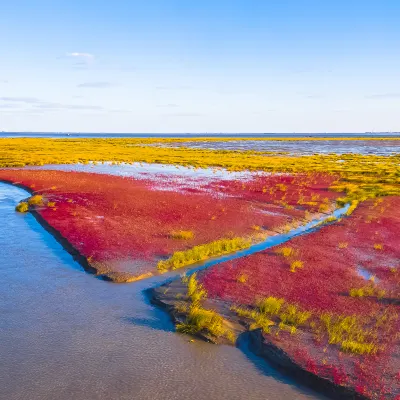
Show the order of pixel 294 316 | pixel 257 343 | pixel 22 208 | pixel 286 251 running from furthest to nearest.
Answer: pixel 22 208
pixel 286 251
pixel 294 316
pixel 257 343

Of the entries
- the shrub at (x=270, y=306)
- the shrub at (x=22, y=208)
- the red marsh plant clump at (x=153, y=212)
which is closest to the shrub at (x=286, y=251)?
the red marsh plant clump at (x=153, y=212)

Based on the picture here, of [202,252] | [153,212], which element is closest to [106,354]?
[202,252]

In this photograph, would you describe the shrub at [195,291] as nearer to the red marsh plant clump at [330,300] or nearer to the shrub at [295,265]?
the red marsh plant clump at [330,300]

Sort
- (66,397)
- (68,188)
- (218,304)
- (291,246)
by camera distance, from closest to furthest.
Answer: (66,397) < (218,304) < (291,246) < (68,188)

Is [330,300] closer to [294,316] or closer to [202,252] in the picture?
[294,316]

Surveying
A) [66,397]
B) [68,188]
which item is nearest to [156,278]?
[66,397]

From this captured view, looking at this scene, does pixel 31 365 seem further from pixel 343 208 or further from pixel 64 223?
pixel 343 208
